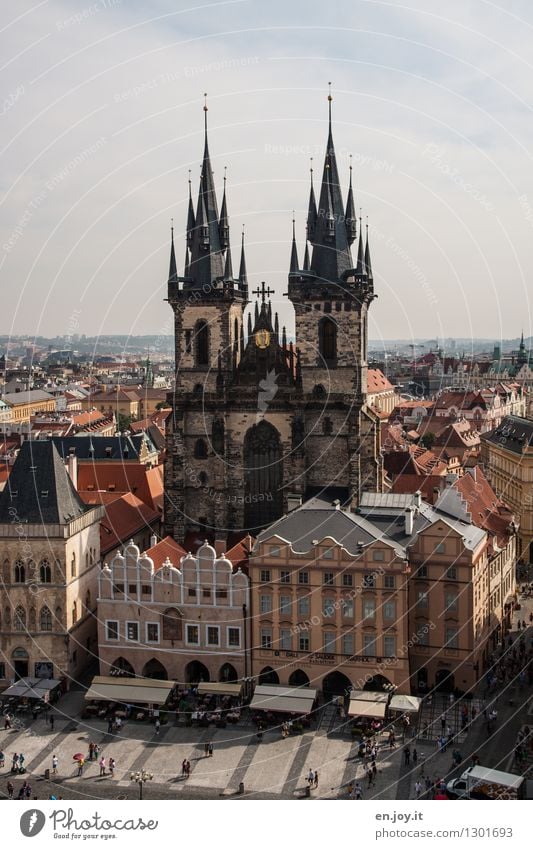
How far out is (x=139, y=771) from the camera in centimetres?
5244

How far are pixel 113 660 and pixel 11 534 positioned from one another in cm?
1124

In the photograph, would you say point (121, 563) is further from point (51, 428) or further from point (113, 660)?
point (51, 428)

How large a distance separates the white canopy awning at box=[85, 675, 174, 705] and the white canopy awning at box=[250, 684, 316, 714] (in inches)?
236

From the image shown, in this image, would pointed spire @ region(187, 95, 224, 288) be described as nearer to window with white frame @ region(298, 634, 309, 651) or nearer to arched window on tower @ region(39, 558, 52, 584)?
arched window on tower @ region(39, 558, 52, 584)

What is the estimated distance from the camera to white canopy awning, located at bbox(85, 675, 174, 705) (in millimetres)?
59969

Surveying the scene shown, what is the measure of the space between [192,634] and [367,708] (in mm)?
13308

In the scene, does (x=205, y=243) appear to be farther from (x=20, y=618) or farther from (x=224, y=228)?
(x=20, y=618)

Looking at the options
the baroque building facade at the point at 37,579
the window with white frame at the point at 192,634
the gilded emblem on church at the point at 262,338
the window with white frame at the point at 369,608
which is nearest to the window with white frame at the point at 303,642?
the window with white frame at the point at 369,608

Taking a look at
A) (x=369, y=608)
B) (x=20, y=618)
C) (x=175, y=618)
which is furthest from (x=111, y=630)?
(x=369, y=608)

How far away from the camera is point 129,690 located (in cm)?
6088

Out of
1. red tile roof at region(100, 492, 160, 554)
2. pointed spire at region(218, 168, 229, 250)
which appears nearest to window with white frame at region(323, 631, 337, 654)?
red tile roof at region(100, 492, 160, 554)
